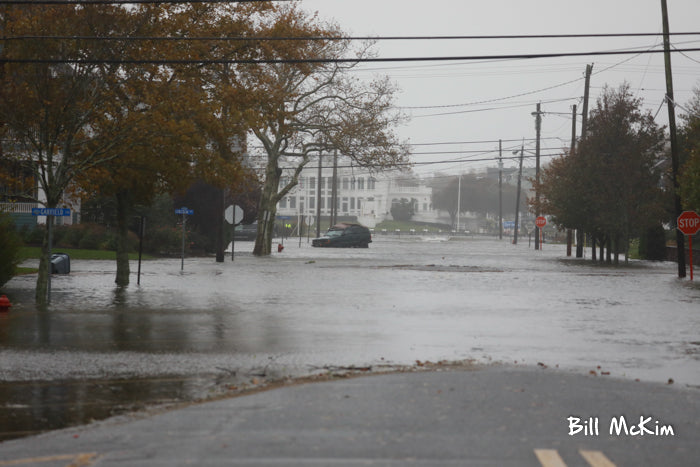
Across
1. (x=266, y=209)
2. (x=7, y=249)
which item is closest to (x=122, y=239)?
(x=7, y=249)

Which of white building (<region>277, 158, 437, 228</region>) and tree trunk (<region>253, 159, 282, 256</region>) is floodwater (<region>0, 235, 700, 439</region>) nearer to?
tree trunk (<region>253, 159, 282, 256</region>)

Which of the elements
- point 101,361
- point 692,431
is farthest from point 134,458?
point 101,361

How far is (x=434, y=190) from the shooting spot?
633 feet

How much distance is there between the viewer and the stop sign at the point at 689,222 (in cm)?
3097

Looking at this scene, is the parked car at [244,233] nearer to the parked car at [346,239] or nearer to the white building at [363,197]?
the parked car at [346,239]

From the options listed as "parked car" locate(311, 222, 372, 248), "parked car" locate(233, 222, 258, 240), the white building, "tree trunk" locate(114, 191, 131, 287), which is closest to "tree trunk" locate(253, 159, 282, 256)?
"parked car" locate(311, 222, 372, 248)

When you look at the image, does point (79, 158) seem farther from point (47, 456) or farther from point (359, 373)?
point (47, 456)

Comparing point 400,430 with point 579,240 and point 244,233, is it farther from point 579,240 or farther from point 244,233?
point 244,233

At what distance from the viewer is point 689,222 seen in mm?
31031

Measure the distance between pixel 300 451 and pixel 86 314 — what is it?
1190cm
